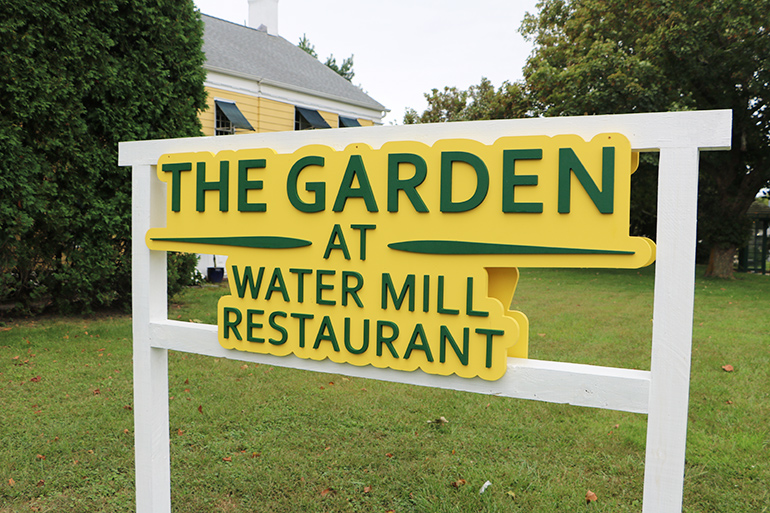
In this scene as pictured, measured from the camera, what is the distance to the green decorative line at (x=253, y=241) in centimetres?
216

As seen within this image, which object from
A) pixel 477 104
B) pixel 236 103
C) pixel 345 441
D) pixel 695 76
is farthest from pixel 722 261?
pixel 345 441

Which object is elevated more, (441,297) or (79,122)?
(79,122)

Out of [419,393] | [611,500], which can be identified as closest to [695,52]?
[419,393]

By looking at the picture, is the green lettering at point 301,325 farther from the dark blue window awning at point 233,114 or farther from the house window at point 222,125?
the house window at point 222,125

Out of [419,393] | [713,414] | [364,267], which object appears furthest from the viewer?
[419,393]

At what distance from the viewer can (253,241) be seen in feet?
7.36

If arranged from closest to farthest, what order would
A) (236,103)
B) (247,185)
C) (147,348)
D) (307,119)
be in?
1. (247,185)
2. (147,348)
3. (236,103)
4. (307,119)

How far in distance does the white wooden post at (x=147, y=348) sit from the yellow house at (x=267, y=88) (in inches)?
471

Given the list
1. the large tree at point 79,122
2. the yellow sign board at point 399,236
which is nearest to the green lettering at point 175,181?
the yellow sign board at point 399,236

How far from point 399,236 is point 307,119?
14.9 m

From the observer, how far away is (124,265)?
7.98 metres

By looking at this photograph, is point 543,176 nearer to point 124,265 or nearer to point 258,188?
point 258,188

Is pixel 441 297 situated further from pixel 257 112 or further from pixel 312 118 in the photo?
pixel 312 118

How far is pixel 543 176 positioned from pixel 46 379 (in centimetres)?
509
